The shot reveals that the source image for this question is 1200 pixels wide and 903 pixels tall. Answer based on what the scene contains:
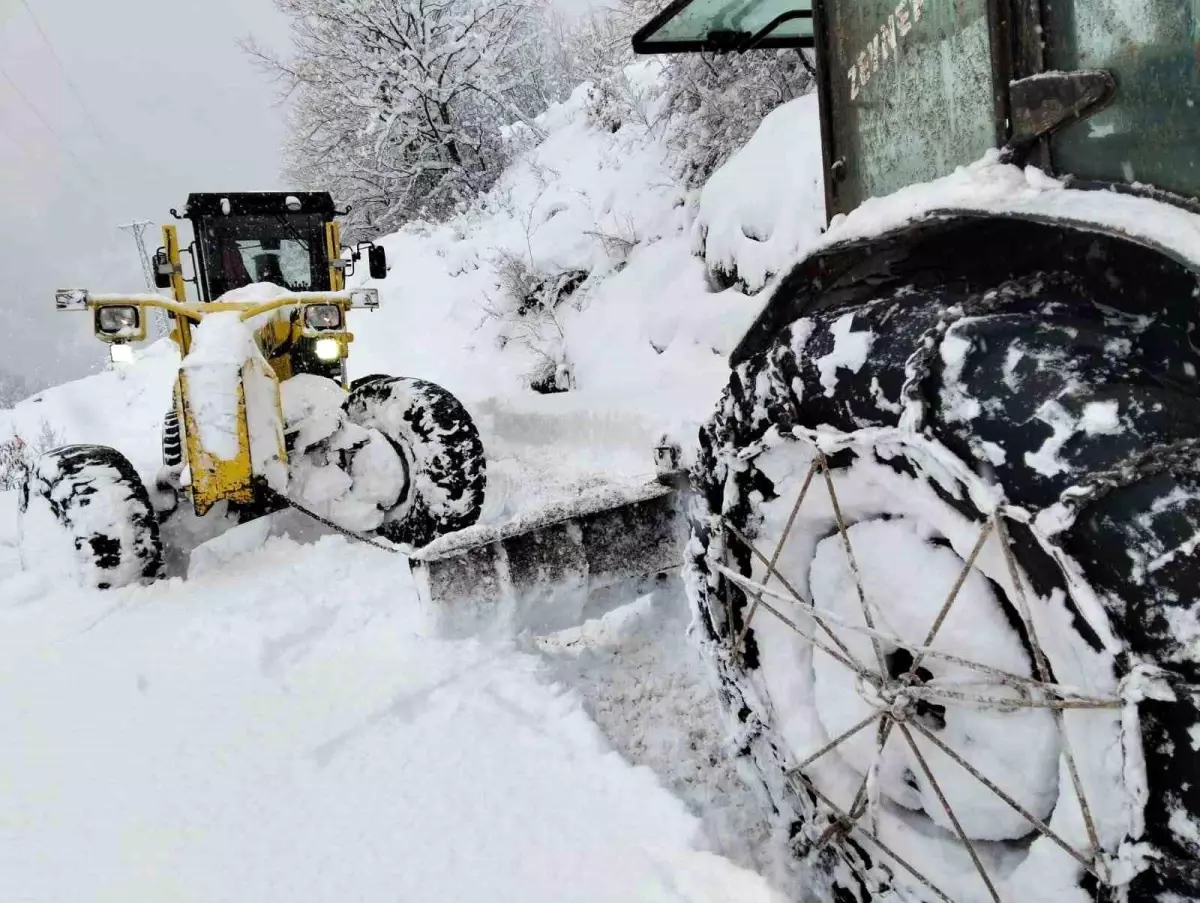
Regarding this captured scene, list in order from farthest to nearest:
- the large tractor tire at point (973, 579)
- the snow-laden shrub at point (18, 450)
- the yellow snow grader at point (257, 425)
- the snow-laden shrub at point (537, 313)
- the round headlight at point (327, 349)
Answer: the snow-laden shrub at point (18, 450) → the snow-laden shrub at point (537, 313) → the round headlight at point (327, 349) → the yellow snow grader at point (257, 425) → the large tractor tire at point (973, 579)

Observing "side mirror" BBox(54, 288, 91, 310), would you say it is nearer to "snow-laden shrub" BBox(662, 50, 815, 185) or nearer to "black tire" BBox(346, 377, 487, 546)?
"black tire" BBox(346, 377, 487, 546)

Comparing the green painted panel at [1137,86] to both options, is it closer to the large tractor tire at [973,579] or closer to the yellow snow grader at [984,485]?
the yellow snow grader at [984,485]

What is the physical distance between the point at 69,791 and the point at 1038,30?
282cm

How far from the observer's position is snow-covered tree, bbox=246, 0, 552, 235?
16250 millimetres

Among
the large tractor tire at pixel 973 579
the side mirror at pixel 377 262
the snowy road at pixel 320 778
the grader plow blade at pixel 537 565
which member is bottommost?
the snowy road at pixel 320 778

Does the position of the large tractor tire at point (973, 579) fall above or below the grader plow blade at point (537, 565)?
above

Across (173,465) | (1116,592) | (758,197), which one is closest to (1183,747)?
(1116,592)

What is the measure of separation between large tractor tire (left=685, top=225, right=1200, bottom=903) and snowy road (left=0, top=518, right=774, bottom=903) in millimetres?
498

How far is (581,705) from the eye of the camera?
8.01ft

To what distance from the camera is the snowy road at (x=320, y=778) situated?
179 centimetres

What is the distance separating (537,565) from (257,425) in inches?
80.9

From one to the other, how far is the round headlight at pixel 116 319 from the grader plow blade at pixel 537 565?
297 cm

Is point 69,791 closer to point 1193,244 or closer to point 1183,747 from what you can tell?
point 1183,747

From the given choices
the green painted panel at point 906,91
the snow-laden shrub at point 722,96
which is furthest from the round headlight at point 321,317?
the snow-laden shrub at point 722,96
